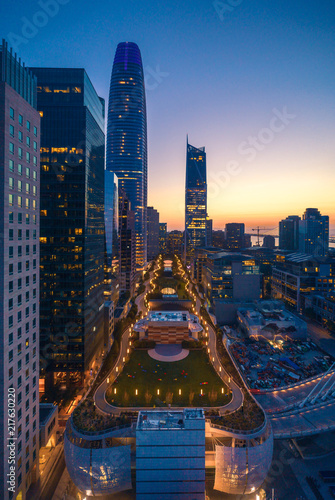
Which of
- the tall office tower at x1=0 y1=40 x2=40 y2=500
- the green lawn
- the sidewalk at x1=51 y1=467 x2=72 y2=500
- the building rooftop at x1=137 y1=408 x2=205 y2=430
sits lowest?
the sidewalk at x1=51 y1=467 x2=72 y2=500

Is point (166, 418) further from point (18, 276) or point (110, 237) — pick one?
point (110, 237)

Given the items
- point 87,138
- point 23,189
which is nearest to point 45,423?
point 23,189

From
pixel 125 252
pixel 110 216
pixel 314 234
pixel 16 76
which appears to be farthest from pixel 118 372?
pixel 314 234

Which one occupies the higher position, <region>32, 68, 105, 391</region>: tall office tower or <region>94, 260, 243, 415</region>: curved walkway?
<region>32, 68, 105, 391</region>: tall office tower

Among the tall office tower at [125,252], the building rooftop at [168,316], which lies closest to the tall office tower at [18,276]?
the building rooftop at [168,316]

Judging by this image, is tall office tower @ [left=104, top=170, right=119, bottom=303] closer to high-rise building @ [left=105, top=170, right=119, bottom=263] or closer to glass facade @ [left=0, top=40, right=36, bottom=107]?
high-rise building @ [left=105, top=170, right=119, bottom=263]

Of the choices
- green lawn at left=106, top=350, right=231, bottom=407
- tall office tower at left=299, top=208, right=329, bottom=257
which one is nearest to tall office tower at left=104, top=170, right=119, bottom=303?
green lawn at left=106, top=350, right=231, bottom=407
